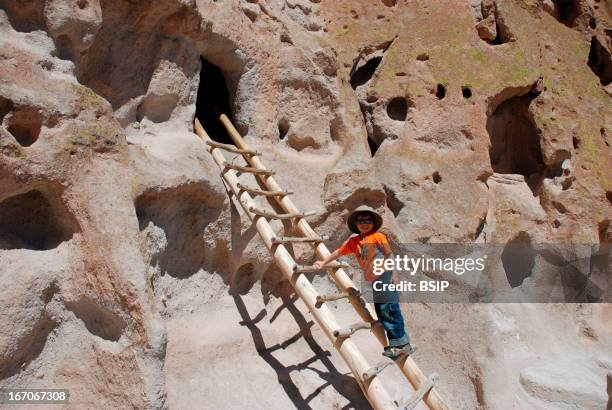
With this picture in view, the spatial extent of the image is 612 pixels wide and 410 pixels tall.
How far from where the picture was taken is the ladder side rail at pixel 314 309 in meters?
2.84

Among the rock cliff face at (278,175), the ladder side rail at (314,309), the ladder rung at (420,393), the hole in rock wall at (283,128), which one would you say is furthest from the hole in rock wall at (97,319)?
the hole in rock wall at (283,128)

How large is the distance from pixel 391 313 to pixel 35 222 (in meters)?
1.95

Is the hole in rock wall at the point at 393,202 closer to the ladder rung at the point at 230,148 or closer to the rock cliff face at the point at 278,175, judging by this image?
the rock cliff face at the point at 278,175

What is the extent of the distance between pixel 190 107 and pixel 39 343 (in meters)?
1.89

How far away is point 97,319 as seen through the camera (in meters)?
3.04

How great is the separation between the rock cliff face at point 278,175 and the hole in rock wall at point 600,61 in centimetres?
2

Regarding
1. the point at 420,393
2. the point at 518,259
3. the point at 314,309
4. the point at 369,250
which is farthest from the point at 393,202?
the point at 420,393

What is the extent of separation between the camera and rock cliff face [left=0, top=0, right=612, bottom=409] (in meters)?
2.93

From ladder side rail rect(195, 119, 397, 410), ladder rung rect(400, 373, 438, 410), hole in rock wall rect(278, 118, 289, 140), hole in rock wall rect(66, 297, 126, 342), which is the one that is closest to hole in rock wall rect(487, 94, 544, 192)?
hole in rock wall rect(278, 118, 289, 140)

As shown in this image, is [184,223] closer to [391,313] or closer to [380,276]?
[380,276]

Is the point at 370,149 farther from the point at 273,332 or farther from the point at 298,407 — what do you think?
the point at 298,407

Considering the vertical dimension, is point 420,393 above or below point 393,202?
above

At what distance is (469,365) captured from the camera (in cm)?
434

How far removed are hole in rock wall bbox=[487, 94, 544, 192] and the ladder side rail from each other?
324 cm
